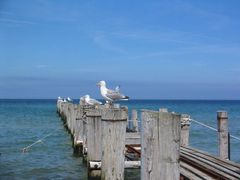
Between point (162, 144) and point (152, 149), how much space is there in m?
0.15

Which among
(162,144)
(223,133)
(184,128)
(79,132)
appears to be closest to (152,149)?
(162,144)

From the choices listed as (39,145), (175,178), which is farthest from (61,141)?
(175,178)

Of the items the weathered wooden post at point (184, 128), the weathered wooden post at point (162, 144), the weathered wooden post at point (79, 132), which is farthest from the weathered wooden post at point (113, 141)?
the weathered wooden post at point (79, 132)

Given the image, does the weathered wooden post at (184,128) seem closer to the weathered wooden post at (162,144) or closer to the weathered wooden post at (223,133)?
the weathered wooden post at (223,133)

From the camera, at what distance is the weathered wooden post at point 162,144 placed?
4.18 metres

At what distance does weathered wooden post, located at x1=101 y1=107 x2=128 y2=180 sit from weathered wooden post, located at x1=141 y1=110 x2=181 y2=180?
2587 mm

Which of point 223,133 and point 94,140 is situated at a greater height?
point 223,133

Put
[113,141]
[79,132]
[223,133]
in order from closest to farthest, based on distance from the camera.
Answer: [113,141] < [223,133] < [79,132]

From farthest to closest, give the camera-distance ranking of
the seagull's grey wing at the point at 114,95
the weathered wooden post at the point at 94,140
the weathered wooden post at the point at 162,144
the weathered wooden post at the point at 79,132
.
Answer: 1. the weathered wooden post at the point at 79,132
2. the seagull's grey wing at the point at 114,95
3. the weathered wooden post at the point at 94,140
4. the weathered wooden post at the point at 162,144

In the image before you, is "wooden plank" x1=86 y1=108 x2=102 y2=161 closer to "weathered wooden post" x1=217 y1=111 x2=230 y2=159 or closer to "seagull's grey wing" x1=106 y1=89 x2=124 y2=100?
"seagull's grey wing" x1=106 y1=89 x2=124 y2=100

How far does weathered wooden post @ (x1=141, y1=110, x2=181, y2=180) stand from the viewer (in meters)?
4.18

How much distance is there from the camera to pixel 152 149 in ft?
14.2

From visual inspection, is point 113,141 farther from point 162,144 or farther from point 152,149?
point 162,144

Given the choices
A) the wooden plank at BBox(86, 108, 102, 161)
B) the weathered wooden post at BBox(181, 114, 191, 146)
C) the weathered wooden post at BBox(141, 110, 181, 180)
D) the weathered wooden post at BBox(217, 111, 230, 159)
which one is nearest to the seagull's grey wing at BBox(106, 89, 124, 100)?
A: the weathered wooden post at BBox(181, 114, 191, 146)
